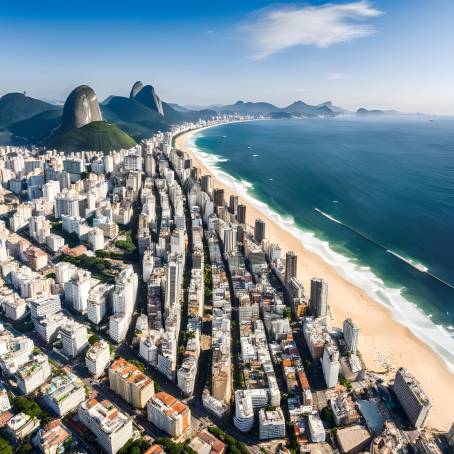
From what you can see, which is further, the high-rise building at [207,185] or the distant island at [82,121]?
the distant island at [82,121]

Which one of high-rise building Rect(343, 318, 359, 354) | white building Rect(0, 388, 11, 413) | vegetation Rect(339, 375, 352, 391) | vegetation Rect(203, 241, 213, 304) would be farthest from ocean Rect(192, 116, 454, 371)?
white building Rect(0, 388, 11, 413)

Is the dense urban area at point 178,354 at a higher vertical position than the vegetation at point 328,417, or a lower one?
higher

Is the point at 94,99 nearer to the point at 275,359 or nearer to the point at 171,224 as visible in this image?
the point at 171,224

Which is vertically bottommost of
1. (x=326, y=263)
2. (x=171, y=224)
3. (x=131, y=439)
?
(x=131, y=439)

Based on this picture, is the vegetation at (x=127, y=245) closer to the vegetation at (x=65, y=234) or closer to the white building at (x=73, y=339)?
the vegetation at (x=65, y=234)

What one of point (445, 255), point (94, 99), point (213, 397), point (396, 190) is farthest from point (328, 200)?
point (94, 99)

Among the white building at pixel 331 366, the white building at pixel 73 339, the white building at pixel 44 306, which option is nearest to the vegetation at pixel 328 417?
the white building at pixel 331 366
